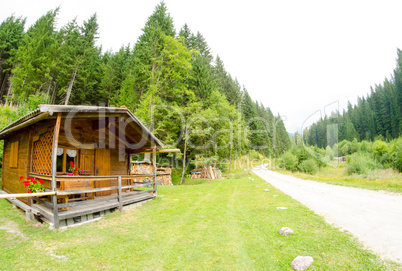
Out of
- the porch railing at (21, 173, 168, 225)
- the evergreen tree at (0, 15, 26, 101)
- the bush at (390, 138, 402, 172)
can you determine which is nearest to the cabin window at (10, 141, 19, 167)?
the porch railing at (21, 173, 168, 225)

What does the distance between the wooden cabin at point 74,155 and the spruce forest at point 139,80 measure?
8139 millimetres

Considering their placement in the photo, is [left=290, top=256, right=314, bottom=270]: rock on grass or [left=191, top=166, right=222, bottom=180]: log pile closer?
[left=290, top=256, right=314, bottom=270]: rock on grass

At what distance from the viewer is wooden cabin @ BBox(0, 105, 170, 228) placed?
18.0 ft

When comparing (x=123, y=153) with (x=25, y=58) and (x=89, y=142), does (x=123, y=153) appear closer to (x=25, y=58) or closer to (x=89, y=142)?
(x=89, y=142)

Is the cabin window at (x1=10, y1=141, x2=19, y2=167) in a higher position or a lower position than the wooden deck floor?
higher

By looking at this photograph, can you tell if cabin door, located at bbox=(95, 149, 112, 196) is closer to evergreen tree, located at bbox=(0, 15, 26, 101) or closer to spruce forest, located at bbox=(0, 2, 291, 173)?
spruce forest, located at bbox=(0, 2, 291, 173)

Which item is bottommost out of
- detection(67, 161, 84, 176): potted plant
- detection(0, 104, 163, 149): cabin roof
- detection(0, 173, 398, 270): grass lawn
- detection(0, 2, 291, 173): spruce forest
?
detection(0, 173, 398, 270): grass lawn

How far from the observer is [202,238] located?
14.4ft

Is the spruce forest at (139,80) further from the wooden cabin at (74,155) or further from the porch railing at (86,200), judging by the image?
the porch railing at (86,200)

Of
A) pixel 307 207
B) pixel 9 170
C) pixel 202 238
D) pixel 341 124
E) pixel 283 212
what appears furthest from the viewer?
pixel 341 124

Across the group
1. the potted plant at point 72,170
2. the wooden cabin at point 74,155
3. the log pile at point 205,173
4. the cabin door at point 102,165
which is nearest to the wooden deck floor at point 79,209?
the wooden cabin at point 74,155

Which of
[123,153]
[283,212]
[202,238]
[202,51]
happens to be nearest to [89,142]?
[123,153]

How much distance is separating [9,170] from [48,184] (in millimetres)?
5555

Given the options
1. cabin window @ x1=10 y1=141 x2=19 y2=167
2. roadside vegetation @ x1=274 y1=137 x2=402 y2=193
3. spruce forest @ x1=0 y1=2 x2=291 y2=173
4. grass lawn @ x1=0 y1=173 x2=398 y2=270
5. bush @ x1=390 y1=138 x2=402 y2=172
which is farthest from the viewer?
spruce forest @ x1=0 y1=2 x2=291 y2=173
